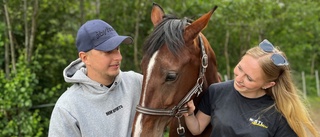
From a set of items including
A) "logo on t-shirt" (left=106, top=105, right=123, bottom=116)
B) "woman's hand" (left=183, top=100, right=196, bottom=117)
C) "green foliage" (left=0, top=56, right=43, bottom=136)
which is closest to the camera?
"logo on t-shirt" (left=106, top=105, right=123, bottom=116)

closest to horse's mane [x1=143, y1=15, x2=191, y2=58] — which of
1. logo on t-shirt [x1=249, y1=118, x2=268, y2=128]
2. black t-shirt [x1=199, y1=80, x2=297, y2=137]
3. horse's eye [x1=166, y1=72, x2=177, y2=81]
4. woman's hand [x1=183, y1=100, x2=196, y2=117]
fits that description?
horse's eye [x1=166, y1=72, x2=177, y2=81]

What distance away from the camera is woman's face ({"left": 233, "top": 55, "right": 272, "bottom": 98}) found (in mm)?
2438

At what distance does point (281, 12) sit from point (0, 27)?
24.7 feet

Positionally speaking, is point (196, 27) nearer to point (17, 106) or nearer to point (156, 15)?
point (156, 15)

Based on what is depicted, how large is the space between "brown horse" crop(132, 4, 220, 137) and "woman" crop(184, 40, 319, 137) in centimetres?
16

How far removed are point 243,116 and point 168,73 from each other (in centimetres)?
55

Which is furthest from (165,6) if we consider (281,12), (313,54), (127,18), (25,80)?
(313,54)

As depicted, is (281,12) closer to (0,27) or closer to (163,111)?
(0,27)

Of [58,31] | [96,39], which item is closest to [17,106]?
[58,31]

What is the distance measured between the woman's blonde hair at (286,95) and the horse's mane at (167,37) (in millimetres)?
457

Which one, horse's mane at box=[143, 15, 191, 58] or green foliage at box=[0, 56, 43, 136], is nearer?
horse's mane at box=[143, 15, 191, 58]

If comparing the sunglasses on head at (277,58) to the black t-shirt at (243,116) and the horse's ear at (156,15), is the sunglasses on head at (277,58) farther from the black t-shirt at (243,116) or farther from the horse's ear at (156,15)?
the horse's ear at (156,15)

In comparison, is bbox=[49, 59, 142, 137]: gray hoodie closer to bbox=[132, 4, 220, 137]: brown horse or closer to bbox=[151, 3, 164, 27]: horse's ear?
bbox=[132, 4, 220, 137]: brown horse

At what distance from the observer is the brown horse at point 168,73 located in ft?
7.96
